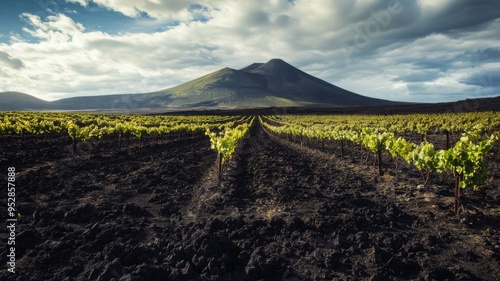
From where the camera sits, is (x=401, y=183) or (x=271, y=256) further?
(x=401, y=183)

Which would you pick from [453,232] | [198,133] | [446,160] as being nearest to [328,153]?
[446,160]

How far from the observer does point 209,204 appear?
37.5 feet

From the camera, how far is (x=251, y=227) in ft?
29.0

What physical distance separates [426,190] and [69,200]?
1348cm

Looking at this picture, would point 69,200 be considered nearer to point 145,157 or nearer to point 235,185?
point 235,185

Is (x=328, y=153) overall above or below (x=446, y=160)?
below

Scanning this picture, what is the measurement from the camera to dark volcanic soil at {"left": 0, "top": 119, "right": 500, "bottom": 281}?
22.1ft

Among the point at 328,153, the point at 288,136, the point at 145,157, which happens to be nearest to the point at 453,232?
the point at 328,153

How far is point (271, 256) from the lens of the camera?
7.34 meters

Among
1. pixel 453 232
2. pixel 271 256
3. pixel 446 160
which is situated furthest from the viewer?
pixel 446 160

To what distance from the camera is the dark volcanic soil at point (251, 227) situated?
22.1ft

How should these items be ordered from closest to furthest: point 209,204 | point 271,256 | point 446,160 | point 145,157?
point 271,256, point 446,160, point 209,204, point 145,157

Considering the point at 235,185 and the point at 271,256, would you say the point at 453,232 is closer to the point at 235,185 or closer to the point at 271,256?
the point at 271,256

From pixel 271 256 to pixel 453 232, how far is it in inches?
197
